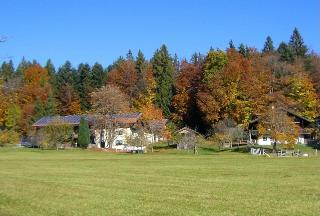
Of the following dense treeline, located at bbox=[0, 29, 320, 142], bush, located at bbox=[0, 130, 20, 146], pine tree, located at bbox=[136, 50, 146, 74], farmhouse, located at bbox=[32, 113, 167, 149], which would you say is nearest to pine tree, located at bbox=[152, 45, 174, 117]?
dense treeline, located at bbox=[0, 29, 320, 142]

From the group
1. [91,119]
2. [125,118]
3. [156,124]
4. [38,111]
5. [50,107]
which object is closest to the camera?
[156,124]

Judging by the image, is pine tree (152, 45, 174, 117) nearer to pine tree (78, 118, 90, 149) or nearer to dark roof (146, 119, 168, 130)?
dark roof (146, 119, 168, 130)

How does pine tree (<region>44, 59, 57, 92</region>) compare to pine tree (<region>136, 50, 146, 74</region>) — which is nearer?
pine tree (<region>136, 50, 146, 74</region>)

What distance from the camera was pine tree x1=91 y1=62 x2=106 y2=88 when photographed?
118731 mm

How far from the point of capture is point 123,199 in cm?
1897

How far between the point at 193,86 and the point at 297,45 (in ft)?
105

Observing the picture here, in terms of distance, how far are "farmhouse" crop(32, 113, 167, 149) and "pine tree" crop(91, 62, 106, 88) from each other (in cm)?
1688

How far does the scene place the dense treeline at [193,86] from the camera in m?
90.4

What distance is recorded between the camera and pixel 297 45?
117312 mm

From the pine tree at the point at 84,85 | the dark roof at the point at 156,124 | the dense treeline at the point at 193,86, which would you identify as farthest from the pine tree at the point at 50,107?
the dark roof at the point at 156,124

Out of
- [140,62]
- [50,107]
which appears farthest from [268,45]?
[50,107]

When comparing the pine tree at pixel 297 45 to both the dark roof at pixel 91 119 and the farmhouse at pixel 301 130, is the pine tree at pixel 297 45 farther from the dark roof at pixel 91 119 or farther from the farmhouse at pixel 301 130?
the dark roof at pixel 91 119

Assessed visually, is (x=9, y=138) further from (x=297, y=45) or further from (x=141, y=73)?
(x=297, y=45)

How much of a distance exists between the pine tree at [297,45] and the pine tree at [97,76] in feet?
142
